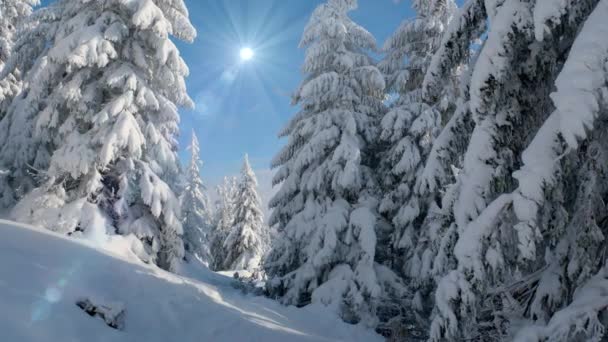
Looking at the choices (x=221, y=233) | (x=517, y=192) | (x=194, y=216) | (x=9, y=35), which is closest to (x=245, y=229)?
(x=194, y=216)

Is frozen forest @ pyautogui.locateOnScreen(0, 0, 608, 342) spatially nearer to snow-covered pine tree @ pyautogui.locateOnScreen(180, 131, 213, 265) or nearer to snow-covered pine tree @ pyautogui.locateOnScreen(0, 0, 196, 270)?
snow-covered pine tree @ pyautogui.locateOnScreen(0, 0, 196, 270)

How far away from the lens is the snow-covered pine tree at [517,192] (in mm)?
3711

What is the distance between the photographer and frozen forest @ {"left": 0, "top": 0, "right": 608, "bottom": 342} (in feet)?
12.8

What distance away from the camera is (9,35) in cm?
1975

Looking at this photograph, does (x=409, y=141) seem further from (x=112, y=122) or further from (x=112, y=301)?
(x=112, y=301)

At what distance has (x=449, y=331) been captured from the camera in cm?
434

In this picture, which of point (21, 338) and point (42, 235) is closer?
point (21, 338)

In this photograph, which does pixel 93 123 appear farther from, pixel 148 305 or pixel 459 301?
pixel 459 301

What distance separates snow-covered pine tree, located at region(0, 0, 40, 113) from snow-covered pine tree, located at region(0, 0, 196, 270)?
7.39 metres

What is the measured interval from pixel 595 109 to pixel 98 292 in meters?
7.91

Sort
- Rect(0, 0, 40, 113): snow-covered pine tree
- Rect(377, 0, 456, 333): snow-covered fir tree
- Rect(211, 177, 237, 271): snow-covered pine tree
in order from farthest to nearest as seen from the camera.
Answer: Rect(211, 177, 237, 271): snow-covered pine tree, Rect(0, 0, 40, 113): snow-covered pine tree, Rect(377, 0, 456, 333): snow-covered fir tree

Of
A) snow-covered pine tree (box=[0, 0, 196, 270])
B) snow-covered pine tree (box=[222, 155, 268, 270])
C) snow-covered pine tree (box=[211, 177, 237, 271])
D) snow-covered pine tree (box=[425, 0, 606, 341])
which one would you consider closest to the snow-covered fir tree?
snow-covered pine tree (box=[425, 0, 606, 341])

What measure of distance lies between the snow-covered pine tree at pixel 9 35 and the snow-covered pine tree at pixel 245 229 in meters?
17.1

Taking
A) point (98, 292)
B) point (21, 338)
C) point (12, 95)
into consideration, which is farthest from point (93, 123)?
point (12, 95)
